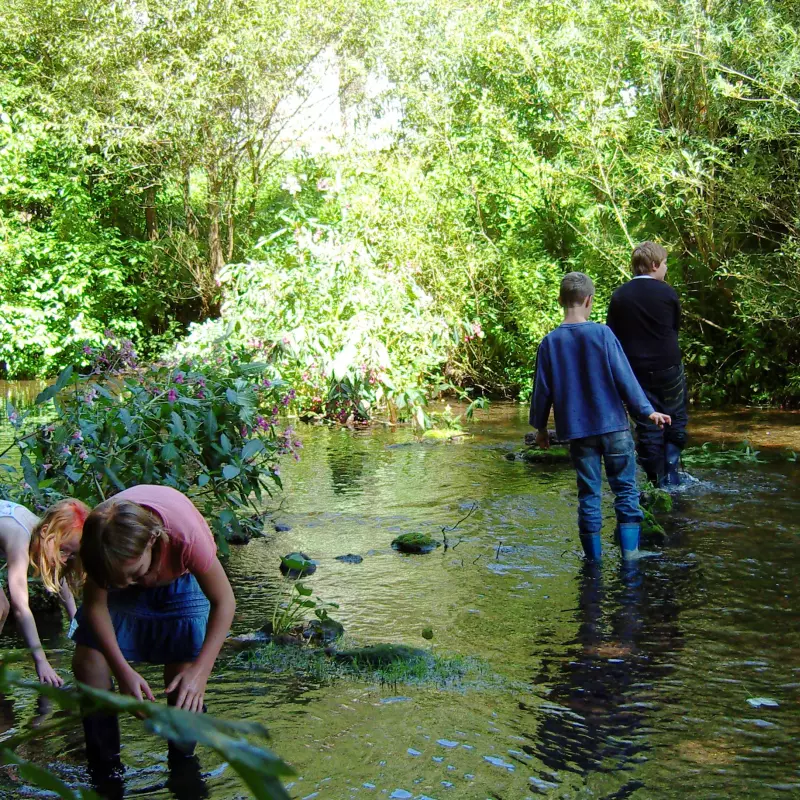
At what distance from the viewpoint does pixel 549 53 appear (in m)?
12.1

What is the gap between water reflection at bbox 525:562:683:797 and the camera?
349 centimetres

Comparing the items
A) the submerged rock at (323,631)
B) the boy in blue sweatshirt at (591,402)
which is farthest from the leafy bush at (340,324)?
the submerged rock at (323,631)

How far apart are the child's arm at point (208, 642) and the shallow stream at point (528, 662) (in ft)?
1.29

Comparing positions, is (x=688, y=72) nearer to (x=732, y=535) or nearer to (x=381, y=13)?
(x=732, y=535)

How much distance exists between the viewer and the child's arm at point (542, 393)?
6047 mm

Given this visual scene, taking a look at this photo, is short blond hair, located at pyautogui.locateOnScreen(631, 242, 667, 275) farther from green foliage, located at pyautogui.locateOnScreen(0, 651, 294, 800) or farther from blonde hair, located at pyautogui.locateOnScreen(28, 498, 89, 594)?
green foliage, located at pyautogui.locateOnScreen(0, 651, 294, 800)

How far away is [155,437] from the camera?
5.84 metres

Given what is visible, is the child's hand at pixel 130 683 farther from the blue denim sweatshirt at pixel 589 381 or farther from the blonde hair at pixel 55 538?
the blue denim sweatshirt at pixel 589 381

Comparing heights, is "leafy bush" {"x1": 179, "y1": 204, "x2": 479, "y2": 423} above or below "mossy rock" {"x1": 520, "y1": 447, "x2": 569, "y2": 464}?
above

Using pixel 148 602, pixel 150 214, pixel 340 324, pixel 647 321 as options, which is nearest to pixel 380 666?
pixel 148 602

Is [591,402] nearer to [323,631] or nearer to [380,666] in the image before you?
[323,631]

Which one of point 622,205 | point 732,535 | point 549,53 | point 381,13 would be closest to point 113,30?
point 381,13

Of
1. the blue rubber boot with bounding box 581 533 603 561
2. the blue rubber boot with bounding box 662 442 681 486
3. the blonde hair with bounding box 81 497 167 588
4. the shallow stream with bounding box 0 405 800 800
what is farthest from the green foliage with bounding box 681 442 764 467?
the blonde hair with bounding box 81 497 167 588

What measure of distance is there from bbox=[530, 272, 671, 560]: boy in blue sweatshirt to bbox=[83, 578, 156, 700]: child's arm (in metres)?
3.33
